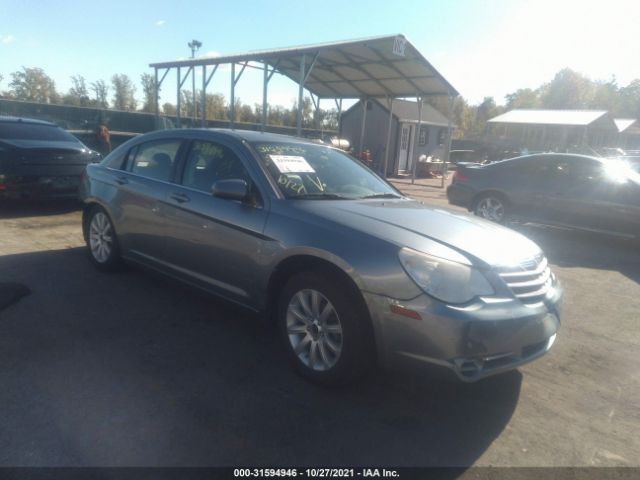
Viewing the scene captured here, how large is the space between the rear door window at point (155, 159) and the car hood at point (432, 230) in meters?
1.71

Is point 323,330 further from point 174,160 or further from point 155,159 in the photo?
point 155,159

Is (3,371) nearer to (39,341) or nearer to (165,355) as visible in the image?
(39,341)

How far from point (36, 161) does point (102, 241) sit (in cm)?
385

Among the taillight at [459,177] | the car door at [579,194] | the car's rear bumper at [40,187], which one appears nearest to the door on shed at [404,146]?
the taillight at [459,177]

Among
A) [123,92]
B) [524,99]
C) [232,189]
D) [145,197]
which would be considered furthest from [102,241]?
[524,99]

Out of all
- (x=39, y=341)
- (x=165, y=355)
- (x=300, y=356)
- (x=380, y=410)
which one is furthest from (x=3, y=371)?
(x=380, y=410)

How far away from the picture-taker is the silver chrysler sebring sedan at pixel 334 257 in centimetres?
262

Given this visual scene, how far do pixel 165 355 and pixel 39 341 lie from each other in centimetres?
98

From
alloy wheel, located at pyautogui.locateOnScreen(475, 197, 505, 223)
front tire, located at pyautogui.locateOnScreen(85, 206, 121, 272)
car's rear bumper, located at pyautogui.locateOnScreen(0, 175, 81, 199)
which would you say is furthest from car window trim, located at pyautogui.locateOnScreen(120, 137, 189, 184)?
alloy wheel, located at pyautogui.locateOnScreen(475, 197, 505, 223)

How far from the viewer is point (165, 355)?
336cm

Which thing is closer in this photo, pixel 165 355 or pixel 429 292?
pixel 429 292

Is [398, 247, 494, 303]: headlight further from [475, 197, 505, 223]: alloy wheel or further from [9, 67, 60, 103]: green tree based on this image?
[9, 67, 60, 103]: green tree

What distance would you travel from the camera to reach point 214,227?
365 centimetres

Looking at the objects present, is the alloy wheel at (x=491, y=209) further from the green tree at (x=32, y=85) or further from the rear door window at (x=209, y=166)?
the green tree at (x=32, y=85)
